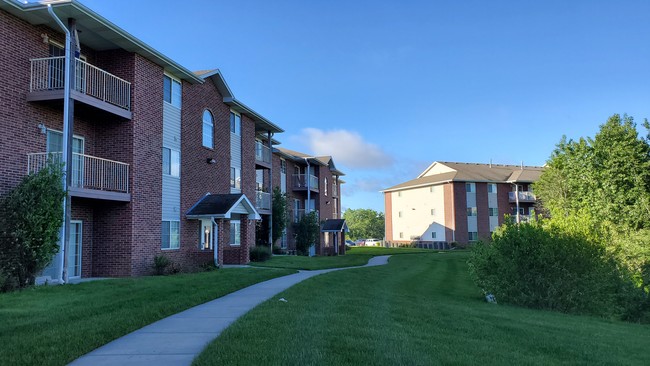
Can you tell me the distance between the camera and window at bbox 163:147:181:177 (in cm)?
1902

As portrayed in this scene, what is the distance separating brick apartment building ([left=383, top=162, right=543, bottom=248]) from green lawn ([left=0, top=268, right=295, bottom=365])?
41.1 metres

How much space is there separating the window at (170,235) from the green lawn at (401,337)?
8.73 m

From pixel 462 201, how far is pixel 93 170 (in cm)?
4296

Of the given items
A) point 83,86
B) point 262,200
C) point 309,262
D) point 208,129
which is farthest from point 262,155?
point 83,86

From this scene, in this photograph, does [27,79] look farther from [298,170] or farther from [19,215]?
[298,170]

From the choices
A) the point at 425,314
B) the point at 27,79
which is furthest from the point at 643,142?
the point at 27,79

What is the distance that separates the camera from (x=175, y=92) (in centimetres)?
1988

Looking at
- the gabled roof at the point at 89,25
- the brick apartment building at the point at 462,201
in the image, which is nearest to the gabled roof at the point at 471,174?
the brick apartment building at the point at 462,201

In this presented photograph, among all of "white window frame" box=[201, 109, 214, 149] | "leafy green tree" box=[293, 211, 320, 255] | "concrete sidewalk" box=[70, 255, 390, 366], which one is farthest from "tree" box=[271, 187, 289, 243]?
"concrete sidewalk" box=[70, 255, 390, 366]

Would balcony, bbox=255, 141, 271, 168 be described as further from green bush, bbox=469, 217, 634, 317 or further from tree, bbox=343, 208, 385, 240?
tree, bbox=343, 208, 385, 240

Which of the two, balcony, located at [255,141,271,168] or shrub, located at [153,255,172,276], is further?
balcony, located at [255,141,271,168]

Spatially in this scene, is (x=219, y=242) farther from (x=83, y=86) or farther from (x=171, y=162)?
(x=83, y=86)

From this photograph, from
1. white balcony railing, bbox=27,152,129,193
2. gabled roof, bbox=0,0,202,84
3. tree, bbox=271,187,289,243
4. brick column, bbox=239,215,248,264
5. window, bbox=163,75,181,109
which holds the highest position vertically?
gabled roof, bbox=0,0,202,84

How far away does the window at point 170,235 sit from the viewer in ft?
61.0
